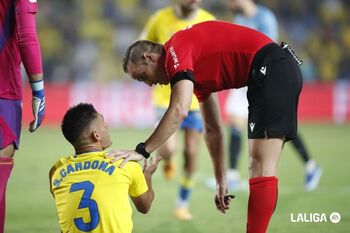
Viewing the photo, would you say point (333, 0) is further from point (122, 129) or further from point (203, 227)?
point (203, 227)

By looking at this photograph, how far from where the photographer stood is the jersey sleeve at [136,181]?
4.75 metres

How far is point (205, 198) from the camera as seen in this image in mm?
9148

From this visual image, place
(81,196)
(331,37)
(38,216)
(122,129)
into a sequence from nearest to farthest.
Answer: (81,196) < (38,216) < (122,129) < (331,37)

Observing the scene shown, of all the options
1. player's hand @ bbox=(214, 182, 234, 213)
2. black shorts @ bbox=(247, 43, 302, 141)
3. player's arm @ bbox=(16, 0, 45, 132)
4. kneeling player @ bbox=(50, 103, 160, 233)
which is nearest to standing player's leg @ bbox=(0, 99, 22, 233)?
player's arm @ bbox=(16, 0, 45, 132)

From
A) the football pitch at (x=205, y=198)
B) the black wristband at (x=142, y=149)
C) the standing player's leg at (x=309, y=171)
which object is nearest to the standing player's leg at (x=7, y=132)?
the black wristband at (x=142, y=149)

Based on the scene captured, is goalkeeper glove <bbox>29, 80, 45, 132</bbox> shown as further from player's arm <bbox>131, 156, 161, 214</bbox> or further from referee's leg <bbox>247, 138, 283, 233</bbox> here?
referee's leg <bbox>247, 138, 283, 233</bbox>

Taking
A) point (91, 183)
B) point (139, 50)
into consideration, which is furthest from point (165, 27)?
point (91, 183)

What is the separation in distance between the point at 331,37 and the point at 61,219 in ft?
57.4

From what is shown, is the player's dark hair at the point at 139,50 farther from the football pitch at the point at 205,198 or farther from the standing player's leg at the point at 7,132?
the football pitch at the point at 205,198

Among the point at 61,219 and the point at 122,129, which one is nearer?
the point at 61,219

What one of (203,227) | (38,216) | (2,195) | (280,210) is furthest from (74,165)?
(280,210)

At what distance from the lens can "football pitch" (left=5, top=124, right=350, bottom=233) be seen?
7.23 meters

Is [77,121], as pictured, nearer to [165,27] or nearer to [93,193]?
[93,193]

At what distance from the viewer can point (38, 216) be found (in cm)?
791
